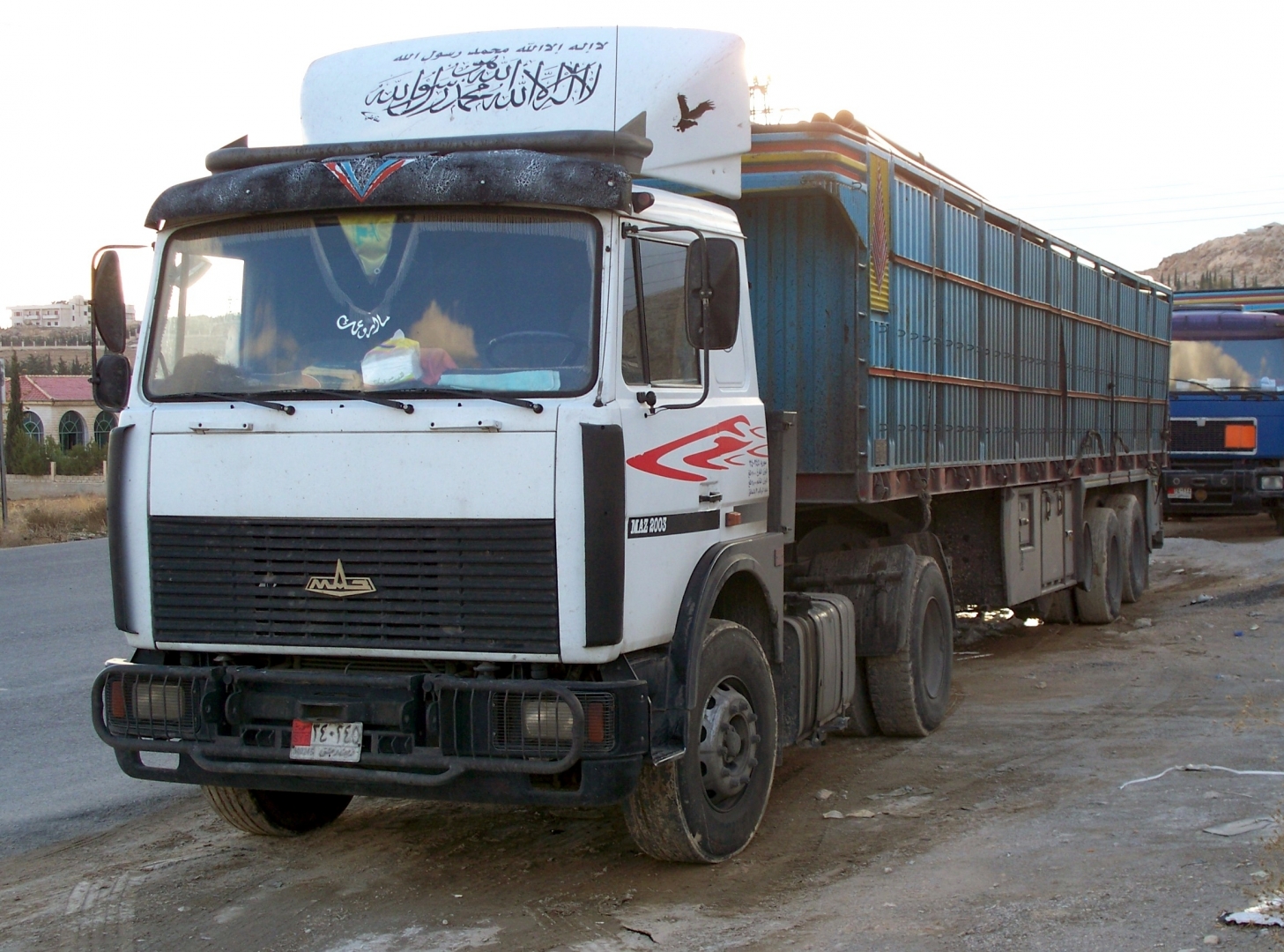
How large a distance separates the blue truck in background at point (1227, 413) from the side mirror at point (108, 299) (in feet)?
54.3

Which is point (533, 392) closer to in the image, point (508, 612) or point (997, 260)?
point (508, 612)

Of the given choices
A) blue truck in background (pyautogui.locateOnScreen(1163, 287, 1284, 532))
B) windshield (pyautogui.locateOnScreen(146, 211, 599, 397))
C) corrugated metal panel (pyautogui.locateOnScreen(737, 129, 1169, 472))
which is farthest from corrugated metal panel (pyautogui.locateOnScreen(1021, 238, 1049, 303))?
blue truck in background (pyautogui.locateOnScreen(1163, 287, 1284, 532))

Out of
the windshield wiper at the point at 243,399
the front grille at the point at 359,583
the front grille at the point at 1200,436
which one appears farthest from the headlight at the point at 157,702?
the front grille at the point at 1200,436

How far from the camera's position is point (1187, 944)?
4.53 m

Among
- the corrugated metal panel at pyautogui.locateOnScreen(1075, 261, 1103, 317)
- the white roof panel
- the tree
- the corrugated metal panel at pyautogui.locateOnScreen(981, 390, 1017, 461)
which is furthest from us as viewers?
the tree

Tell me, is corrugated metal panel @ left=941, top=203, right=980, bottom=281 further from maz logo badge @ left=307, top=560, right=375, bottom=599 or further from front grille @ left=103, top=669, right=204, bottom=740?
front grille @ left=103, top=669, right=204, bottom=740

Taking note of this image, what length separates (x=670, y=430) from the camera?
17.3 feet

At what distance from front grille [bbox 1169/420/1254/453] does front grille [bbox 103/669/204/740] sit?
17059 millimetres

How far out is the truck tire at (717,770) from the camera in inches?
209

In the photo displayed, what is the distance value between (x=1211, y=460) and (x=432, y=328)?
1717 cm

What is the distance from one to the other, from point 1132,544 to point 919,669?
6.63m

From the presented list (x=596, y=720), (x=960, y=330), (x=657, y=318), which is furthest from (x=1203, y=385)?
(x=596, y=720)

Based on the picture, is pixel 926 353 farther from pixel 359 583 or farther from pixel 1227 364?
pixel 1227 364

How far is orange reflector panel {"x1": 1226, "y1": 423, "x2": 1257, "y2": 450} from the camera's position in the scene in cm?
1934
